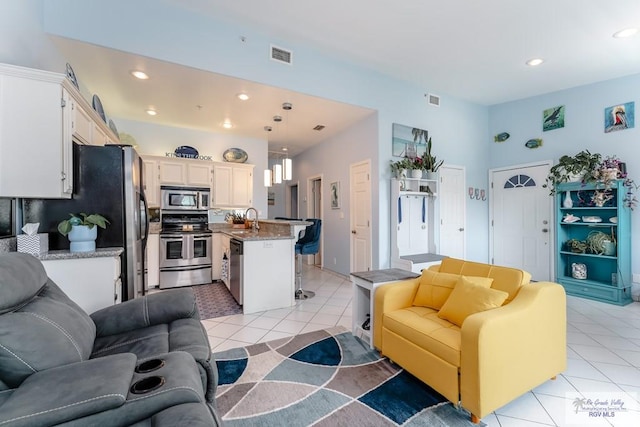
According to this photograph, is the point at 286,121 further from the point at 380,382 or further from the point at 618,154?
the point at 618,154

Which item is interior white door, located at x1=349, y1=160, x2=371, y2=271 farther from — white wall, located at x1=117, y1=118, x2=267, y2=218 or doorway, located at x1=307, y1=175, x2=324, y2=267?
white wall, located at x1=117, y1=118, x2=267, y2=218

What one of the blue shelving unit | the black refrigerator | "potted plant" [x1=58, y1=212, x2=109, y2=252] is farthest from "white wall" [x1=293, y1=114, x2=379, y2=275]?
"potted plant" [x1=58, y1=212, x2=109, y2=252]

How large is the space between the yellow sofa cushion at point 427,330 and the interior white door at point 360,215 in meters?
2.32

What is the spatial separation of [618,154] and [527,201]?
4.15 feet

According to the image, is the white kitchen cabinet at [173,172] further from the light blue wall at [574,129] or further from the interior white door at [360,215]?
the light blue wall at [574,129]

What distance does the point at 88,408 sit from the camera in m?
0.81

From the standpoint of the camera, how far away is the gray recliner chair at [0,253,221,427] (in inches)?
32.2

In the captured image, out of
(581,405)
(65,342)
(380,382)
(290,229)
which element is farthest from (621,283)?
(65,342)

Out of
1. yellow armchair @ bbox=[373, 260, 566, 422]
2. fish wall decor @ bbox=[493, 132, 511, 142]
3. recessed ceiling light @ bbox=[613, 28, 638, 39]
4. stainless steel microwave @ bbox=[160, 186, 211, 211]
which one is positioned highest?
recessed ceiling light @ bbox=[613, 28, 638, 39]

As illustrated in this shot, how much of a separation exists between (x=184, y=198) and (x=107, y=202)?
8.64 feet

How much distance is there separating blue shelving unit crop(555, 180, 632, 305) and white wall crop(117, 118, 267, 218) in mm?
5243

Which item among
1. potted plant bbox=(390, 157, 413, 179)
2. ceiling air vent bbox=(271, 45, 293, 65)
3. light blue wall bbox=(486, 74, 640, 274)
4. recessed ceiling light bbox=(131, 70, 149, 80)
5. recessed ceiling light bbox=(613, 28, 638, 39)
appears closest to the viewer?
recessed ceiling light bbox=(613, 28, 638, 39)

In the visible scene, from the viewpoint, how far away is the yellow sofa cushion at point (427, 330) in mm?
1652

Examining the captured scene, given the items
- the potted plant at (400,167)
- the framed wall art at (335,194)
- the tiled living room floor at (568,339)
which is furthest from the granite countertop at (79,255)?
the framed wall art at (335,194)
